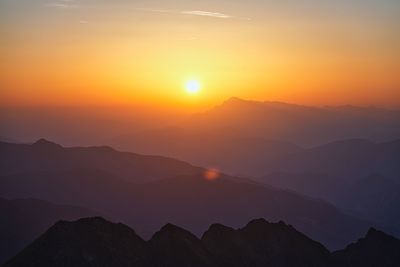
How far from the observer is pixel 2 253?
156875 mm

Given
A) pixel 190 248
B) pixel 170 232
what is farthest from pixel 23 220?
pixel 190 248

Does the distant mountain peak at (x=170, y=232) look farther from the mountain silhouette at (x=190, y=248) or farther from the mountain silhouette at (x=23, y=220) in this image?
the mountain silhouette at (x=23, y=220)

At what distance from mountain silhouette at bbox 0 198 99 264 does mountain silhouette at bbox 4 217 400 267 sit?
87.5 m

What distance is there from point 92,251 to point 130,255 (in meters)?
6.65

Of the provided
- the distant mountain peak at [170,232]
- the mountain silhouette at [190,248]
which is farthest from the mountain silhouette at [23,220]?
the distant mountain peak at [170,232]

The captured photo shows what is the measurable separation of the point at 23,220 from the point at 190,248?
112m

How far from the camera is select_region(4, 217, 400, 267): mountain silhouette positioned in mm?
77562

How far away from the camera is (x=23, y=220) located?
587ft

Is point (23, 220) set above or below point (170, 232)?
below

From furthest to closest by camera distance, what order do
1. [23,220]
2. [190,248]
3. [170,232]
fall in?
[23,220]
[170,232]
[190,248]

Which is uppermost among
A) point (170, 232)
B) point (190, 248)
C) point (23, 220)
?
point (170, 232)

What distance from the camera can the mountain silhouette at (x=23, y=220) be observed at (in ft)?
538

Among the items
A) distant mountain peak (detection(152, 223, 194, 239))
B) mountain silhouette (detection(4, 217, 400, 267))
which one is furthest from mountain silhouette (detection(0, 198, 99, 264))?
distant mountain peak (detection(152, 223, 194, 239))

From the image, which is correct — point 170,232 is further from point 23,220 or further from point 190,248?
point 23,220
